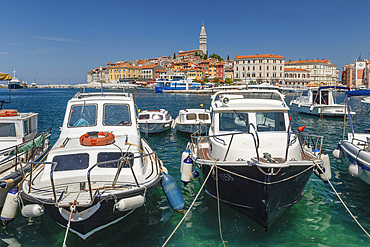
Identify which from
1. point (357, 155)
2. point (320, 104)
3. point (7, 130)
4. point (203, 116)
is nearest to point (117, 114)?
point (7, 130)

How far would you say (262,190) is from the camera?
7465 millimetres

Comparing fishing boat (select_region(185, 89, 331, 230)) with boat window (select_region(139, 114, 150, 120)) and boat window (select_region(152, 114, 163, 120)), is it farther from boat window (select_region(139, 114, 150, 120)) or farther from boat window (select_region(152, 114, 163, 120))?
boat window (select_region(139, 114, 150, 120))

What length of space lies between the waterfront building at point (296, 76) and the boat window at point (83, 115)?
15983 centimetres

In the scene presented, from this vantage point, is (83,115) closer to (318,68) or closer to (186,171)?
(186,171)

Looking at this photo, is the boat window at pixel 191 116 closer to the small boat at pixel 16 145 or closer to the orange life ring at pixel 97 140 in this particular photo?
the small boat at pixel 16 145

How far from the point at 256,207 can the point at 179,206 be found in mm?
2144

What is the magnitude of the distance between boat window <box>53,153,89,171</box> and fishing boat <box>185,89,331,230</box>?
3.31 m

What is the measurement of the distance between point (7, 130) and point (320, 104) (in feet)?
106

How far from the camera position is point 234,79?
6038 inches

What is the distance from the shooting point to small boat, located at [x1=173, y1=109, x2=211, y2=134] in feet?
72.1

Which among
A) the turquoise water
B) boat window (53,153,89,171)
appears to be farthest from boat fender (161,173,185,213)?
boat window (53,153,89,171)

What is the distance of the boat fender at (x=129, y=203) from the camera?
22.5ft

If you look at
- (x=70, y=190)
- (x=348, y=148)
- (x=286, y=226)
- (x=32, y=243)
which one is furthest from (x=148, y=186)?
(x=348, y=148)

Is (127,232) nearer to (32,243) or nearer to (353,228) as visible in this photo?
(32,243)
